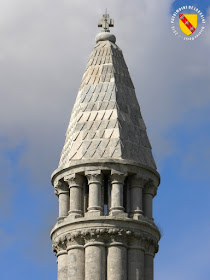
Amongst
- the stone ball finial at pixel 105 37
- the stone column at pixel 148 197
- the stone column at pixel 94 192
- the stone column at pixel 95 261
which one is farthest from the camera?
the stone ball finial at pixel 105 37

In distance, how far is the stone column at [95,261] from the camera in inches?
1925

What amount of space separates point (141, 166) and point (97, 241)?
12.6 ft

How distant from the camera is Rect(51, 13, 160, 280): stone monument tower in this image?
4953cm

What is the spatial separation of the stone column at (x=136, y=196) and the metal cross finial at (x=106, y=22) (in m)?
8.64

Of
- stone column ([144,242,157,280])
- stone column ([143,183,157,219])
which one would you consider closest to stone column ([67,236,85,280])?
stone column ([144,242,157,280])

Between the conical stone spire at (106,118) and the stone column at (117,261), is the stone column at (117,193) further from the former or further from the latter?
the stone column at (117,261)

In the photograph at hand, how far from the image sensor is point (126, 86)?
2126 inches

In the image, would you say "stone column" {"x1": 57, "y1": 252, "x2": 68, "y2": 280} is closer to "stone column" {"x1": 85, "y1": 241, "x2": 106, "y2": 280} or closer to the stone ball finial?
"stone column" {"x1": 85, "y1": 241, "x2": 106, "y2": 280}

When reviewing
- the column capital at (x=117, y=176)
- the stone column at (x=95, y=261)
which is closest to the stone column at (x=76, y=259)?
the stone column at (x=95, y=261)

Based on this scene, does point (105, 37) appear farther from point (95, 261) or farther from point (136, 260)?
point (95, 261)

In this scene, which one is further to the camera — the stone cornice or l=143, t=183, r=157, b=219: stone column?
l=143, t=183, r=157, b=219: stone column

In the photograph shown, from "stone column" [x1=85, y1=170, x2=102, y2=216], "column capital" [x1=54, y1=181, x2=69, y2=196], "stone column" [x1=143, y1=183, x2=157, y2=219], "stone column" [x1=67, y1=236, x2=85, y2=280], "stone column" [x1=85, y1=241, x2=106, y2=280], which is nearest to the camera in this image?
"stone column" [x1=85, y1=241, x2=106, y2=280]

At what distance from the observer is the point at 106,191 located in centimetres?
5094

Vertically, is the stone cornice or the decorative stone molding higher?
the stone cornice
